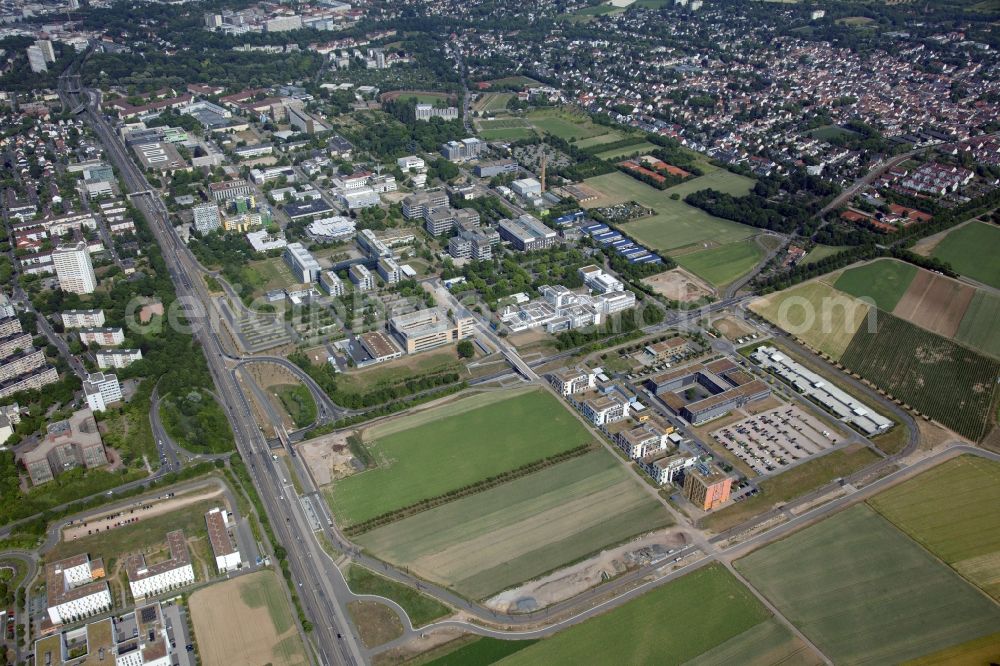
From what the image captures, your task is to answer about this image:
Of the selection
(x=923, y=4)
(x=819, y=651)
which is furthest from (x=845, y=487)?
(x=923, y=4)

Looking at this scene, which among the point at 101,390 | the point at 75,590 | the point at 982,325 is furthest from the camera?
the point at 982,325

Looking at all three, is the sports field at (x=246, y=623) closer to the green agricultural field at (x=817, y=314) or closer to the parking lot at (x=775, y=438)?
the parking lot at (x=775, y=438)

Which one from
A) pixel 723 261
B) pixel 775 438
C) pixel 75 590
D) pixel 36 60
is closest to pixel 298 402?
pixel 75 590

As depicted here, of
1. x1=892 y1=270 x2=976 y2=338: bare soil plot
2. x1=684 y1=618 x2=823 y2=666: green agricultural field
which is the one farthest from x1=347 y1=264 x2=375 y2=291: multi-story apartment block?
x1=892 y1=270 x2=976 y2=338: bare soil plot

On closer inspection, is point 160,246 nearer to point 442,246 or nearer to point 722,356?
point 442,246

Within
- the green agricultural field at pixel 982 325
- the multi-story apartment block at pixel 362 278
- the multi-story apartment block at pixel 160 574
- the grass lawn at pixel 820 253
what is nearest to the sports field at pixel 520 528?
the multi-story apartment block at pixel 160 574

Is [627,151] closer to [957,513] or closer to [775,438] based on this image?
[775,438]
